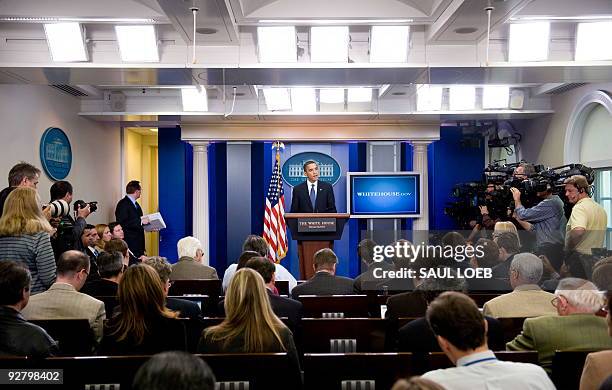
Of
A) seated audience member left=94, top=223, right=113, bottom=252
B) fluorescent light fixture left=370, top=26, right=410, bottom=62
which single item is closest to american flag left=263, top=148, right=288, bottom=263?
seated audience member left=94, top=223, right=113, bottom=252

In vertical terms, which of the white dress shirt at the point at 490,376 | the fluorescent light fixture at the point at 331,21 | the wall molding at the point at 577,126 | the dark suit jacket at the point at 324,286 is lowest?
the dark suit jacket at the point at 324,286

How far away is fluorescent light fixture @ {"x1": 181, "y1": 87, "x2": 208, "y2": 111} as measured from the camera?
8587mm

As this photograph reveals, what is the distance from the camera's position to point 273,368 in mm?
2334

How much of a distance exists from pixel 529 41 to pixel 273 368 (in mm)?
4243

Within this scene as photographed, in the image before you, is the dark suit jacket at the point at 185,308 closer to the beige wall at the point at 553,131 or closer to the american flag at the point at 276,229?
the american flag at the point at 276,229

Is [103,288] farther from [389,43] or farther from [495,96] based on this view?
[495,96]

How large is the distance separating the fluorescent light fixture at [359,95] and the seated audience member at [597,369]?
683cm

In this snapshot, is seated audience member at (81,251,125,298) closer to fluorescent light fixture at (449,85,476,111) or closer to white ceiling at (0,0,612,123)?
white ceiling at (0,0,612,123)

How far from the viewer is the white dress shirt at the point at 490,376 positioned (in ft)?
5.82

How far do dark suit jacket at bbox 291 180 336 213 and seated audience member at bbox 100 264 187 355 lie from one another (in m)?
5.55

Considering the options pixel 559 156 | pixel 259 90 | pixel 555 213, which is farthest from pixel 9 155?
pixel 559 156

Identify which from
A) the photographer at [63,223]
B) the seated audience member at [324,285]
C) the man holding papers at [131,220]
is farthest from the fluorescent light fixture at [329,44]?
the man holding papers at [131,220]

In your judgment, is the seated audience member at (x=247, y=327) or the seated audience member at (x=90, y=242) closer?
the seated audience member at (x=247, y=327)

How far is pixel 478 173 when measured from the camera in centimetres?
1138
